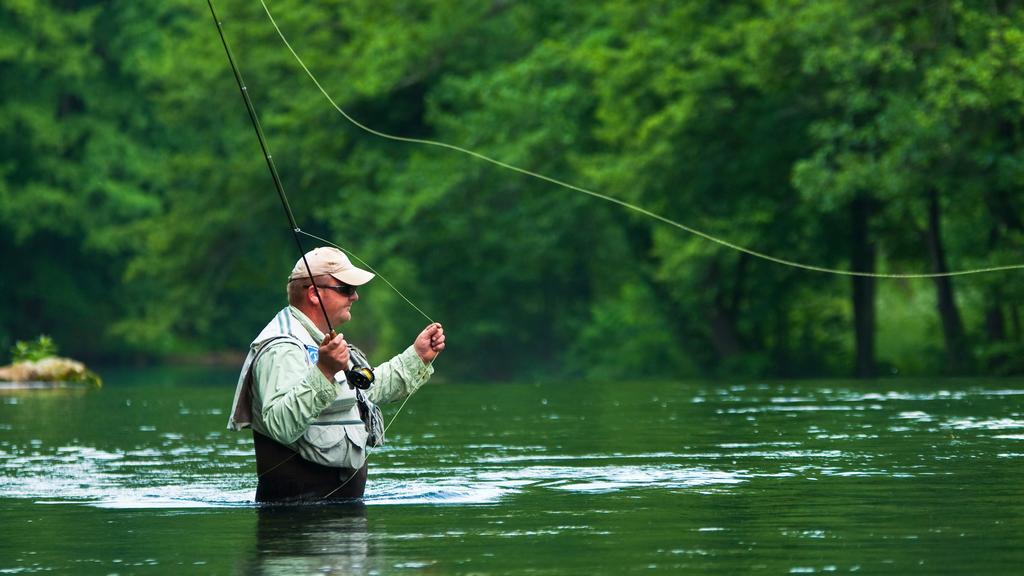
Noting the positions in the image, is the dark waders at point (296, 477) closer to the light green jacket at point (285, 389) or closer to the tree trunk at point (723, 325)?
the light green jacket at point (285, 389)

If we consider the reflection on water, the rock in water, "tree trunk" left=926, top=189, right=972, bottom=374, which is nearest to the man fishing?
the reflection on water

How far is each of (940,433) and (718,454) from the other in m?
2.19

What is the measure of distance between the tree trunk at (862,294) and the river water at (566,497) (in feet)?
47.5

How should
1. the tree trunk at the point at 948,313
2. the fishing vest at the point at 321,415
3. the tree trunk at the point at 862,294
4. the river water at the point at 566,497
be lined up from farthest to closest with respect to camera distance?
the tree trunk at the point at 862,294, the tree trunk at the point at 948,313, the fishing vest at the point at 321,415, the river water at the point at 566,497

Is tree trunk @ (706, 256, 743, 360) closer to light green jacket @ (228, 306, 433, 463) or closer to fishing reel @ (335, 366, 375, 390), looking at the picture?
light green jacket @ (228, 306, 433, 463)

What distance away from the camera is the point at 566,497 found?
10.6 metres

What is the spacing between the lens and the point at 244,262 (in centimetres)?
4706

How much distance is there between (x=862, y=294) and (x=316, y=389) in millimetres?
25797

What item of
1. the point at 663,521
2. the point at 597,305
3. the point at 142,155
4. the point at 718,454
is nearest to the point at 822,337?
the point at 597,305

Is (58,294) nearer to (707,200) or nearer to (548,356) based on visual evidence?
(548,356)

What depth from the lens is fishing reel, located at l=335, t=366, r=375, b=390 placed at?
9.41 metres

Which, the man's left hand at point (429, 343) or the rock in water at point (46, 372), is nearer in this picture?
the man's left hand at point (429, 343)

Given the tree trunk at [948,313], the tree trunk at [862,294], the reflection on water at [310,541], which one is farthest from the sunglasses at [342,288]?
the tree trunk at [862,294]

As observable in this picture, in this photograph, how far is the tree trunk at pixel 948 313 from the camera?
104ft
